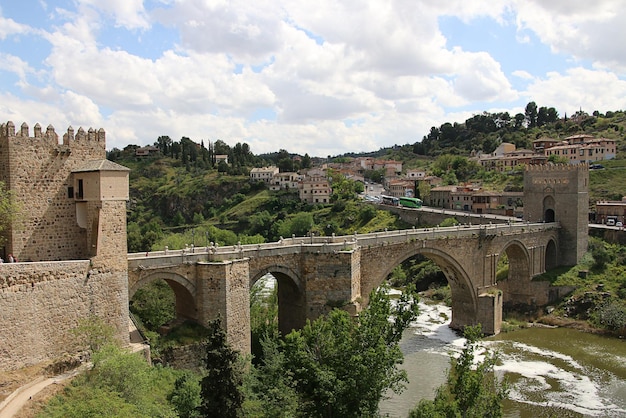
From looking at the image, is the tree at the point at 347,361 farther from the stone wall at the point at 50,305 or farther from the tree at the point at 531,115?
the tree at the point at 531,115

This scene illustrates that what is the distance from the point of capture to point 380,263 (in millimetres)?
32281

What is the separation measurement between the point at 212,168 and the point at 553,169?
242 feet

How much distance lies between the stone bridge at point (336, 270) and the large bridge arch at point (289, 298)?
51 millimetres

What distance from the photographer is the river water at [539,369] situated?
26.1 meters

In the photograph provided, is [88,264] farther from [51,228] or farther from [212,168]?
[212,168]

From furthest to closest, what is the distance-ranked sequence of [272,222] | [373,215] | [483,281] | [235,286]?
[272,222] → [373,215] → [483,281] → [235,286]

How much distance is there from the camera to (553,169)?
4575 cm

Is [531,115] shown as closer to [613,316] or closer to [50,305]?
[613,316]

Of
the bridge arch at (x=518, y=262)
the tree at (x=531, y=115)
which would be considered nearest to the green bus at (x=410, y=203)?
the bridge arch at (x=518, y=262)

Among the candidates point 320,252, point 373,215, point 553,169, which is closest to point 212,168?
point 373,215

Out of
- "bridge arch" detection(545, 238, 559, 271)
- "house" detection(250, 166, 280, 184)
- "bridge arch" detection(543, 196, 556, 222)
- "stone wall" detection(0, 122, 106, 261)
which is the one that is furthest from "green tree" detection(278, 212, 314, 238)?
"stone wall" detection(0, 122, 106, 261)

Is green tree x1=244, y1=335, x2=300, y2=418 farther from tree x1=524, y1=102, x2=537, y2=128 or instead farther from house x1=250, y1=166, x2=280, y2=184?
tree x1=524, y1=102, x2=537, y2=128

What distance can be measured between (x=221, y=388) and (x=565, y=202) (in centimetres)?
3691

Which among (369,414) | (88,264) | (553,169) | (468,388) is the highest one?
(553,169)
